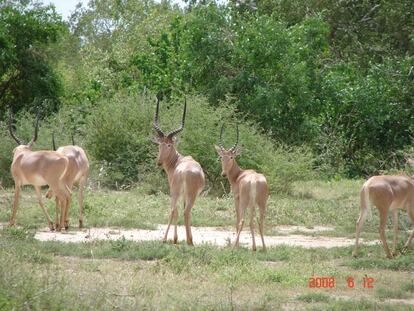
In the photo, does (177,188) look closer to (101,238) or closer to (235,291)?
(101,238)

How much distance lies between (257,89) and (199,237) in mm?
10368

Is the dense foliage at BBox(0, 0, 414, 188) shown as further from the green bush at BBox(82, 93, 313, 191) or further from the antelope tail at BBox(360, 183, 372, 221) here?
the antelope tail at BBox(360, 183, 372, 221)

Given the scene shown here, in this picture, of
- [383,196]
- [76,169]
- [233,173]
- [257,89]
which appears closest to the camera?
[383,196]

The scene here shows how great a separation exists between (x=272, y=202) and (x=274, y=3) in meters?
16.7

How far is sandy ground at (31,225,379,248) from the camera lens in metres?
13.7

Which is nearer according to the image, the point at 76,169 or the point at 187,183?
the point at 187,183

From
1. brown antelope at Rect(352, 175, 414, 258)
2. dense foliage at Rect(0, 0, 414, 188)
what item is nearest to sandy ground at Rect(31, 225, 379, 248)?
brown antelope at Rect(352, 175, 414, 258)

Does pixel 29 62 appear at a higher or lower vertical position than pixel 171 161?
higher

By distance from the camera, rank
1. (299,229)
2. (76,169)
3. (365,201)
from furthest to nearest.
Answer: (299,229), (76,169), (365,201)

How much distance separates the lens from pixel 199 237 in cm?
1448

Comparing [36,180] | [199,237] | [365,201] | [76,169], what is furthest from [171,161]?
[365,201]

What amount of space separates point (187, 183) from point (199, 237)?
170 cm

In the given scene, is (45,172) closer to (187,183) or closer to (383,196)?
(187,183)

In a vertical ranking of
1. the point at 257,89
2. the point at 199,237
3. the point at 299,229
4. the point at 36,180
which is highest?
the point at 257,89
